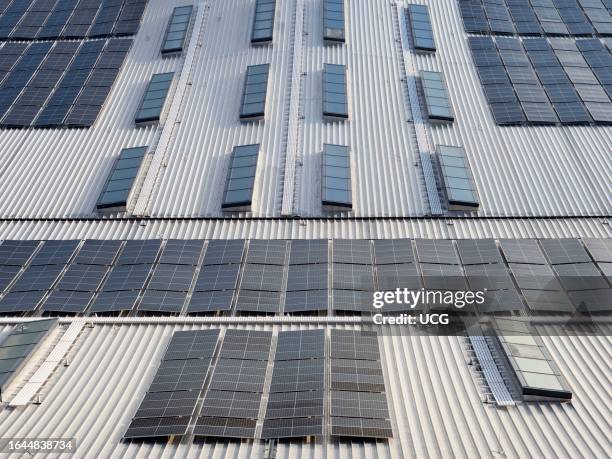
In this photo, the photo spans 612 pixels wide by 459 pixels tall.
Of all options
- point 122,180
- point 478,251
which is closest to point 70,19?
point 122,180

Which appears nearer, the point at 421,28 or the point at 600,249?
the point at 600,249

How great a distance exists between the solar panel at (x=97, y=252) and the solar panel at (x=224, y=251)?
14.6 feet

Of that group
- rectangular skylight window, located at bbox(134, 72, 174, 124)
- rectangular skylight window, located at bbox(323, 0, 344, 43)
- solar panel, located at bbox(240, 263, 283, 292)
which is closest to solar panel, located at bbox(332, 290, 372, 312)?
solar panel, located at bbox(240, 263, 283, 292)

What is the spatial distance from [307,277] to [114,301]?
324 inches

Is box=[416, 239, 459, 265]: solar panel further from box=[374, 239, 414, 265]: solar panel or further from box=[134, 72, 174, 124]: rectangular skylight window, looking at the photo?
box=[134, 72, 174, 124]: rectangular skylight window

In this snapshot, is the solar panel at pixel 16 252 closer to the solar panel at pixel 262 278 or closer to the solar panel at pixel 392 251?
the solar panel at pixel 262 278

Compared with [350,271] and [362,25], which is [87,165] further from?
[362,25]

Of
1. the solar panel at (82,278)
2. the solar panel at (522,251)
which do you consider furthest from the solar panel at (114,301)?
the solar panel at (522,251)

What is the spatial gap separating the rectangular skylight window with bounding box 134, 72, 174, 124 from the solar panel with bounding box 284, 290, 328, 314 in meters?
15.7

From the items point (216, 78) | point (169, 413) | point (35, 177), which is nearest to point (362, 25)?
point (216, 78)

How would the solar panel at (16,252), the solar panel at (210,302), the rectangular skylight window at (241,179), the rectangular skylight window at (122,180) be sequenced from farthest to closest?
the rectangular skylight window at (122,180) → the rectangular skylight window at (241,179) → the solar panel at (16,252) → the solar panel at (210,302)

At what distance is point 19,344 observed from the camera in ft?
63.7

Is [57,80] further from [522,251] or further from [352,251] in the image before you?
[522,251]

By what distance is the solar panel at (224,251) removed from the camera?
23.2 m
